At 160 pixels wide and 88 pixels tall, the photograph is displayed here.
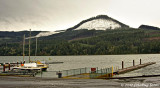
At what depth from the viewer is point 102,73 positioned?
168ft

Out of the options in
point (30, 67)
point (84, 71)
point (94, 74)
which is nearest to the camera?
point (94, 74)

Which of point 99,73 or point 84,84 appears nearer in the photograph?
point 84,84

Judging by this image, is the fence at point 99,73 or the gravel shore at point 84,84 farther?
the fence at point 99,73

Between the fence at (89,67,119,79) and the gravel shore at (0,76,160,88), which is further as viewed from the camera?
the fence at (89,67,119,79)

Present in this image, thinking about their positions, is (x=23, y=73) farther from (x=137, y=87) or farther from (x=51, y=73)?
(x=137, y=87)

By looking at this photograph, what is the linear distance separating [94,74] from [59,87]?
17.2m

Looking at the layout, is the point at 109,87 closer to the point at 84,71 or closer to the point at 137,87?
the point at 137,87

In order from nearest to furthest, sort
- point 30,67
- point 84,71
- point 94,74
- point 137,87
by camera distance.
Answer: point 137,87 → point 94,74 → point 84,71 → point 30,67

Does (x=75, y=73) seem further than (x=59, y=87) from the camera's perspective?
Yes

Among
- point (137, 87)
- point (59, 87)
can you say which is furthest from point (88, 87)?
point (137, 87)

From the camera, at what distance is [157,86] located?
32.2 metres

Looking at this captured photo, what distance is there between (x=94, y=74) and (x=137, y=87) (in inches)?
685

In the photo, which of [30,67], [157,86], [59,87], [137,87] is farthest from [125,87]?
[30,67]

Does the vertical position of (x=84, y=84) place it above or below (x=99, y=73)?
below
